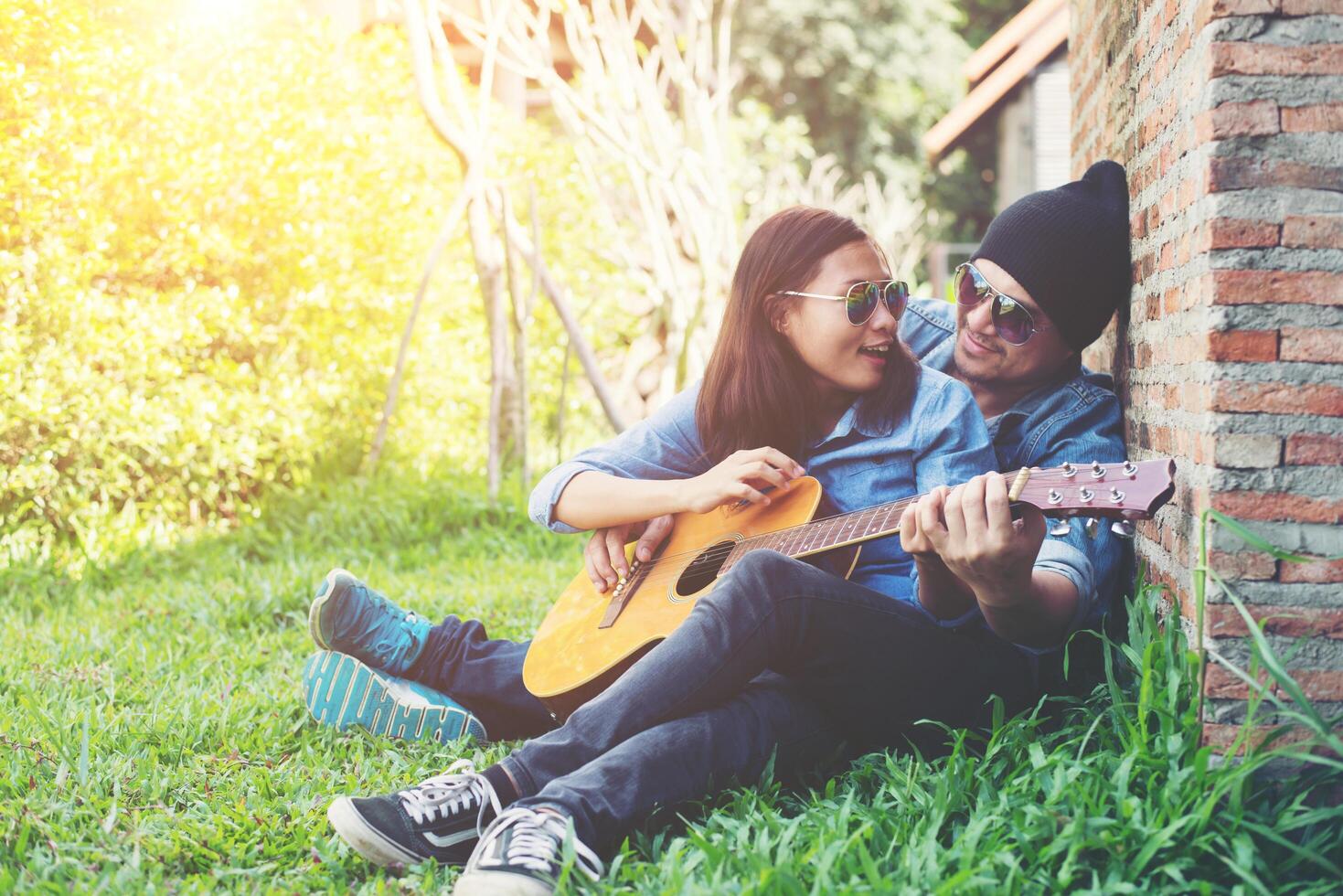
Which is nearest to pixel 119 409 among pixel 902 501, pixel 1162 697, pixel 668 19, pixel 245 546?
pixel 245 546

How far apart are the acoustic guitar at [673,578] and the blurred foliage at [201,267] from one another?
3.19 m

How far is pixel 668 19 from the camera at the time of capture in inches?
378

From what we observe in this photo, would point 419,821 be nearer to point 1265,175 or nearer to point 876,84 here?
point 1265,175

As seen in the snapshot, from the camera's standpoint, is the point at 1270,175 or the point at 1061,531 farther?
the point at 1061,531

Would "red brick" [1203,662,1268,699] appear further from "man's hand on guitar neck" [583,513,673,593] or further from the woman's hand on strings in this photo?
"man's hand on guitar neck" [583,513,673,593]

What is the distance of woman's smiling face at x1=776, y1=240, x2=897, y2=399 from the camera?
2902 mm

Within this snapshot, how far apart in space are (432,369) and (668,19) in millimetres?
4180

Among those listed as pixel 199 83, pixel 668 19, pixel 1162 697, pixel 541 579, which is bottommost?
pixel 541 579

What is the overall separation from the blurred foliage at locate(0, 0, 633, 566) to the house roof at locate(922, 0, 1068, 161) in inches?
397

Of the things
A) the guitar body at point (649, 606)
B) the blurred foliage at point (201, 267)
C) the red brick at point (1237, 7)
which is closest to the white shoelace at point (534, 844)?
the guitar body at point (649, 606)

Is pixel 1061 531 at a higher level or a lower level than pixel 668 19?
lower

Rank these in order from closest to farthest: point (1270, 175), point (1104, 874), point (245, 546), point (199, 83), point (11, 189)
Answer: point (1104, 874) < point (1270, 175) < point (11, 189) < point (245, 546) < point (199, 83)

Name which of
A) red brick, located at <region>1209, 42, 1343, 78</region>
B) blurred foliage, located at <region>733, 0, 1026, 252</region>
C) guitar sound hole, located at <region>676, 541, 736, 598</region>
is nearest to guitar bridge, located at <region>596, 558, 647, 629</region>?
guitar sound hole, located at <region>676, 541, 736, 598</region>

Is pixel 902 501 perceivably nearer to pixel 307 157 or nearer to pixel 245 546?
pixel 245 546
